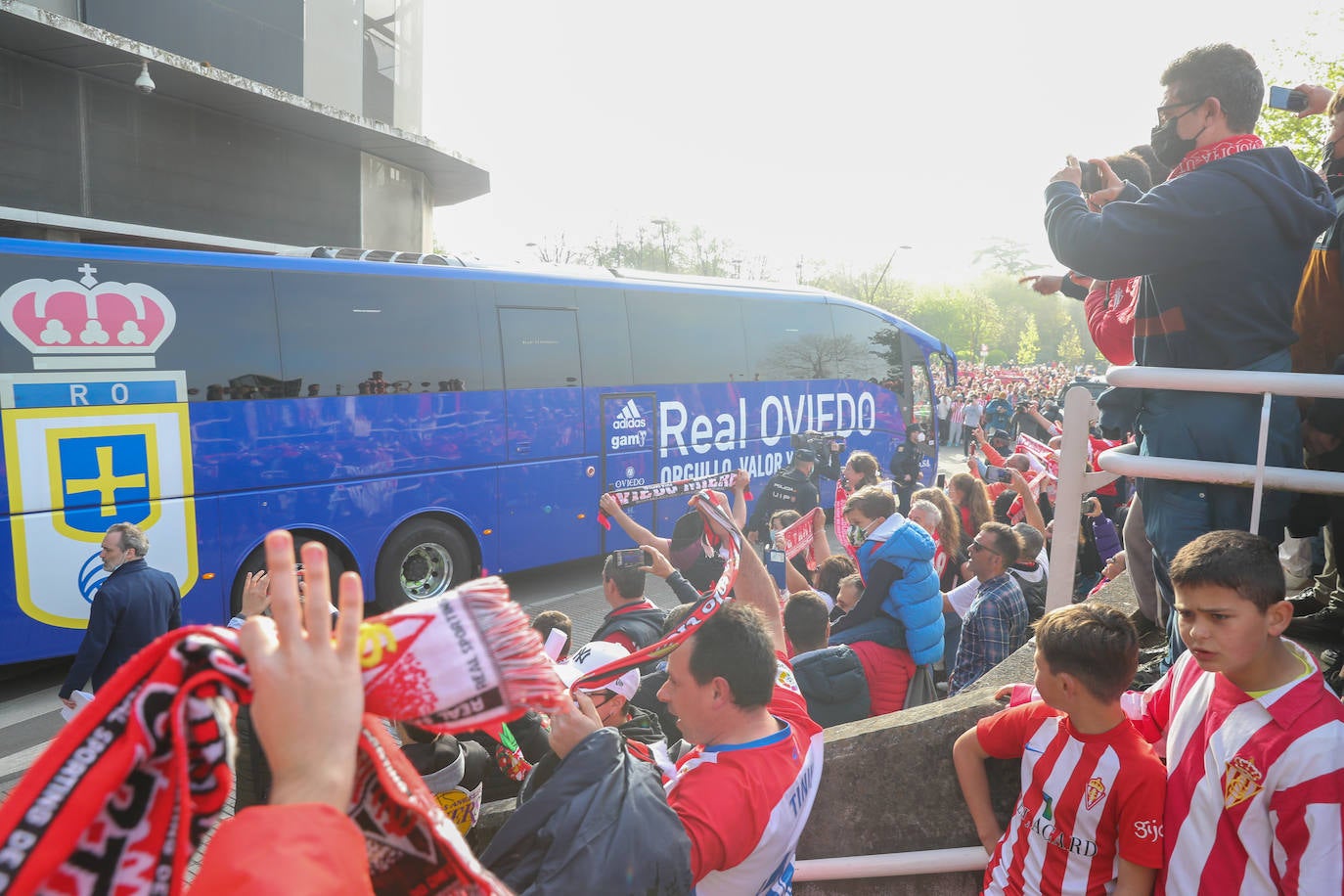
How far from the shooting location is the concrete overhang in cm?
1217

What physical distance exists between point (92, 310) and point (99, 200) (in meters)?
8.51

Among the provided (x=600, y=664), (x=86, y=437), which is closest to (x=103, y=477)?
(x=86, y=437)

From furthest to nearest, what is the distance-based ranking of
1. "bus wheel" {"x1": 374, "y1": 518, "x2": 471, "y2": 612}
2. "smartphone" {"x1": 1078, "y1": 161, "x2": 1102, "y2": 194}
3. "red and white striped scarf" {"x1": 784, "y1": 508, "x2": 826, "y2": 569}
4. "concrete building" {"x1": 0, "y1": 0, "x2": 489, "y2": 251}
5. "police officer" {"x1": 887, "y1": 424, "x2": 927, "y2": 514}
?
1. "concrete building" {"x1": 0, "y1": 0, "x2": 489, "y2": 251}
2. "police officer" {"x1": 887, "y1": 424, "x2": 927, "y2": 514}
3. "bus wheel" {"x1": 374, "y1": 518, "x2": 471, "y2": 612}
4. "red and white striped scarf" {"x1": 784, "y1": 508, "x2": 826, "y2": 569}
5. "smartphone" {"x1": 1078, "y1": 161, "x2": 1102, "y2": 194}

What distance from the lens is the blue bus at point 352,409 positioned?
697 centimetres

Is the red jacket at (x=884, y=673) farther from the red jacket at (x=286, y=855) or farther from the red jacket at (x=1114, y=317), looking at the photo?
the red jacket at (x=286, y=855)

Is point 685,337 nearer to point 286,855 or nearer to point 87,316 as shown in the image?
point 87,316

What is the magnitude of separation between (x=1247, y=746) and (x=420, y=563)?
8.53 metres

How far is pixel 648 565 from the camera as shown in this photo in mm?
4684

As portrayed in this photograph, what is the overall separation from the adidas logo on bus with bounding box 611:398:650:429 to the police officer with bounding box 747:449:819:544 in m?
2.54

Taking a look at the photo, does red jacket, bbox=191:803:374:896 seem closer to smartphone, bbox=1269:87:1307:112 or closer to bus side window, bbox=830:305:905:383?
smartphone, bbox=1269:87:1307:112

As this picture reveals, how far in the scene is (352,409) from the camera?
866 cm

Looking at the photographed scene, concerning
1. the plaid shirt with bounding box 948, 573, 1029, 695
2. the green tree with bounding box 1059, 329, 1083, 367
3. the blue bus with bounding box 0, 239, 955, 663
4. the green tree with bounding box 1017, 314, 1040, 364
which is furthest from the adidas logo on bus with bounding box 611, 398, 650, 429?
the green tree with bounding box 1059, 329, 1083, 367

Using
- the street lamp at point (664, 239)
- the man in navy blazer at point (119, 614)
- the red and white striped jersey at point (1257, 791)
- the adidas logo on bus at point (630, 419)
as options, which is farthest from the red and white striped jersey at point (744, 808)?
the street lamp at point (664, 239)

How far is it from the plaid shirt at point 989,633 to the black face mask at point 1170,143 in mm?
2447
